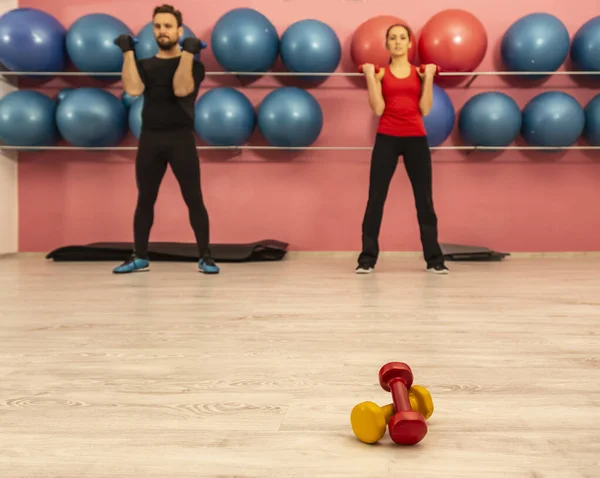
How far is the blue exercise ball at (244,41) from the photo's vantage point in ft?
13.6

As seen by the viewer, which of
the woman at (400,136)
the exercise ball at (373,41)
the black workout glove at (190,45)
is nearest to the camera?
the black workout glove at (190,45)

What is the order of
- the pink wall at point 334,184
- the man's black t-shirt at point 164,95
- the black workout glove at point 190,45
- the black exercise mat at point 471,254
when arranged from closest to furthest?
the black workout glove at point 190,45 < the man's black t-shirt at point 164,95 < the black exercise mat at point 471,254 < the pink wall at point 334,184

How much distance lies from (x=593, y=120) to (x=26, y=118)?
11.6 feet

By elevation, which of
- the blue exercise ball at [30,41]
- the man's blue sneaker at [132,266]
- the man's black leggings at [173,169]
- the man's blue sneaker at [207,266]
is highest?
the blue exercise ball at [30,41]

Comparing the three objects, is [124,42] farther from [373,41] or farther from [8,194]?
[8,194]

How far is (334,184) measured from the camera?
4.74m

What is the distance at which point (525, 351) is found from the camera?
1.68 meters

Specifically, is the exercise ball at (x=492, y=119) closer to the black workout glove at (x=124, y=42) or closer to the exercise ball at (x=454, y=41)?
the exercise ball at (x=454, y=41)

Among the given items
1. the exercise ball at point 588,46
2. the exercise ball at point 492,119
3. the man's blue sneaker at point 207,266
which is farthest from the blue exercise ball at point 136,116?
the exercise ball at point 588,46

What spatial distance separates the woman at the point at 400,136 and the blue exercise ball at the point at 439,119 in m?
0.54

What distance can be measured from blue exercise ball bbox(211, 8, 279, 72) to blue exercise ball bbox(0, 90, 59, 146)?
1.14 metres

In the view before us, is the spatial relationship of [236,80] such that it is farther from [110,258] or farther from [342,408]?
[342,408]

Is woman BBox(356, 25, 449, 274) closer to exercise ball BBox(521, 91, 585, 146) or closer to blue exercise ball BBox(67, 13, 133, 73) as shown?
exercise ball BBox(521, 91, 585, 146)

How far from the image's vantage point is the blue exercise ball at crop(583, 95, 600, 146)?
4.22 m
